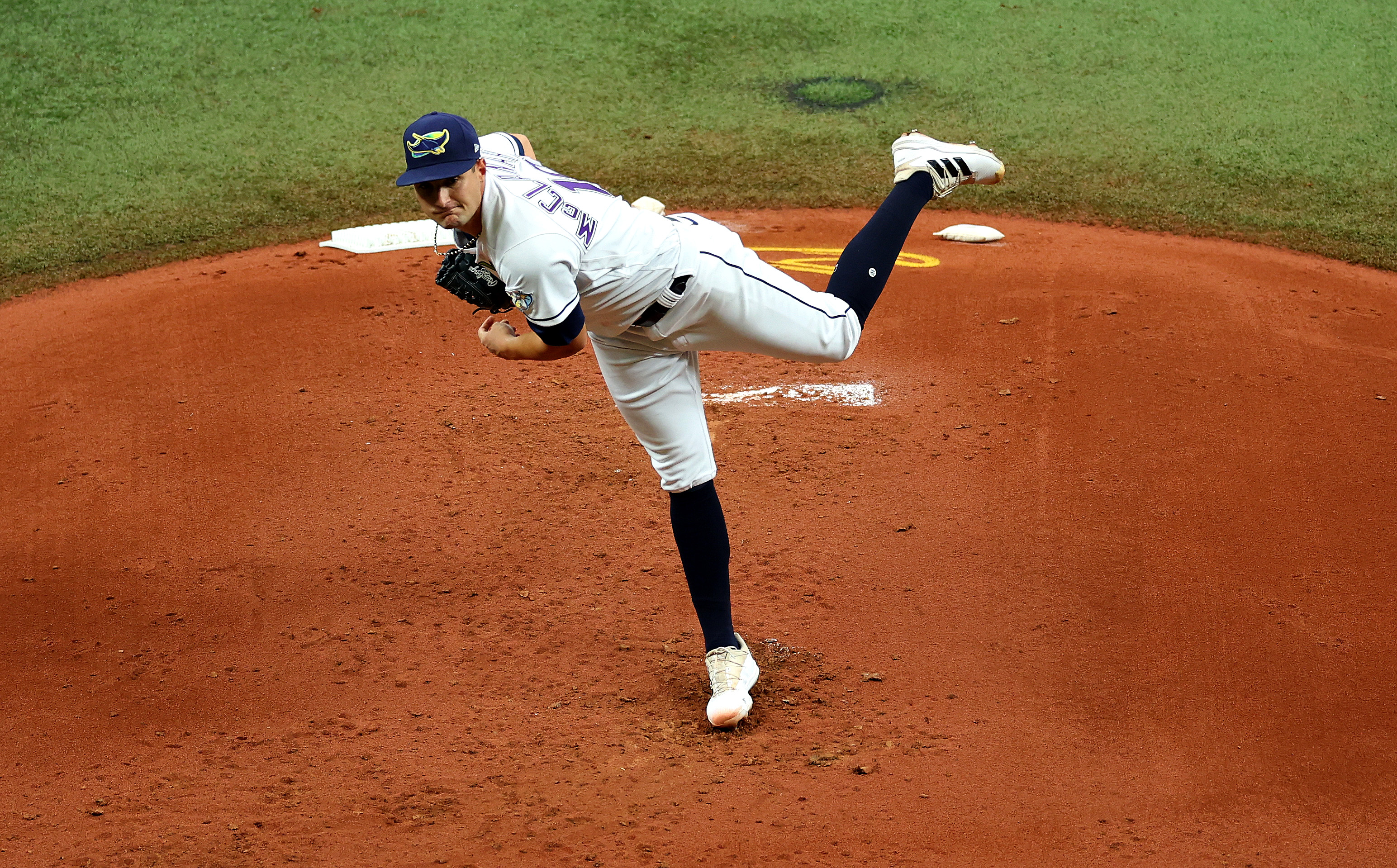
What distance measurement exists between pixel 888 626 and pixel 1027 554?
694mm

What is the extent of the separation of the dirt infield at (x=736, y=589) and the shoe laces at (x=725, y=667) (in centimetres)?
14

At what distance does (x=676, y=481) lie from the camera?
3.61 meters

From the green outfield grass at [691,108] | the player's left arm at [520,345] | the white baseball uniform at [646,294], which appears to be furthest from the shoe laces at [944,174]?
the green outfield grass at [691,108]

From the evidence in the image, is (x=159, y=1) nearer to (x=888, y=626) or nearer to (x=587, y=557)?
(x=587, y=557)

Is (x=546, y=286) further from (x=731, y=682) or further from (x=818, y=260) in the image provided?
(x=818, y=260)

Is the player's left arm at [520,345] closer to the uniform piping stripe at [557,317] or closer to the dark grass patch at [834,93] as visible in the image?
the uniform piping stripe at [557,317]

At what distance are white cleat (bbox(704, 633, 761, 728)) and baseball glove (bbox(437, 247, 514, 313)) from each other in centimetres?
Answer: 125

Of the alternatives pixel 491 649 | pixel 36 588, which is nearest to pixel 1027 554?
pixel 491 649

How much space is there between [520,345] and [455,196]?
0.41 meters

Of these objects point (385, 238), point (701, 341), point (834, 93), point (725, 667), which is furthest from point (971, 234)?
point (725, 667)

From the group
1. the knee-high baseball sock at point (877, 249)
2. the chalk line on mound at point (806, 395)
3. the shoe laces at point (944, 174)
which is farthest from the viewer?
the chalk line on mound at point (806, 395)

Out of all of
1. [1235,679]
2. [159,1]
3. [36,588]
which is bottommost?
[1235,679]

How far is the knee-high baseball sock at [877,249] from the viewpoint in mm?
3795

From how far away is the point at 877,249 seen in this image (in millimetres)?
3859
